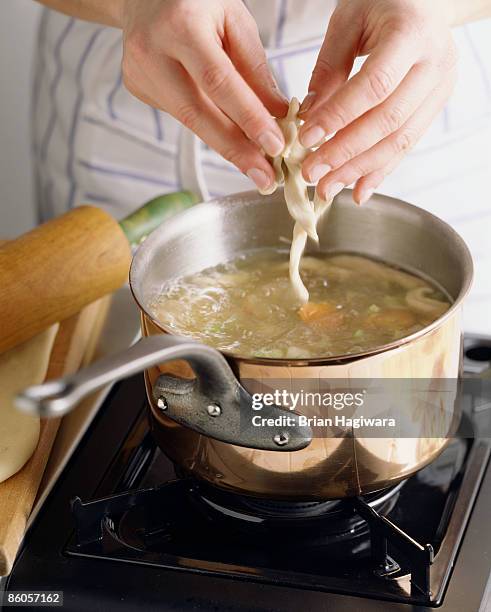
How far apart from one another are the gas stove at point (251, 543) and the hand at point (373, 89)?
346 mm

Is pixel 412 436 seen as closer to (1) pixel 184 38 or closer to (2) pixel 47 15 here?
(1) pixel 184 38

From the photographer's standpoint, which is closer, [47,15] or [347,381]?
[347,381]

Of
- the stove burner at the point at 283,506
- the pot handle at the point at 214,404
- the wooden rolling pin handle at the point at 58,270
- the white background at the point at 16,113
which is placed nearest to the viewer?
the pot handle at the point at 214,404

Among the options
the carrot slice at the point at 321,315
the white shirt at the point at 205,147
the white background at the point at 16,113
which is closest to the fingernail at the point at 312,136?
the carrot slice at the point at 321,315

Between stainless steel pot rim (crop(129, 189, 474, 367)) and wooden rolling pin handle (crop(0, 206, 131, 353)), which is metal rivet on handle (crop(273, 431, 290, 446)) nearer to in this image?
stainless steel pot rim (crop(129, 189, 474, 367))

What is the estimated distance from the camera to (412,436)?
895 mm

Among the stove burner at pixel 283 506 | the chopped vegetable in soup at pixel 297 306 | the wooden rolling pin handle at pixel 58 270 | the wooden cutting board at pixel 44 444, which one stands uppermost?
the chopped vegetable in soup at pixel 297 306

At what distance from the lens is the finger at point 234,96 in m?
0.96

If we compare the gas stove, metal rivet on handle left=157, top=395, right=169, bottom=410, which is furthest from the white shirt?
metal rivet on handle left=157, top=395, right=169, bottom=410

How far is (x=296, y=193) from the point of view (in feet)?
3.58

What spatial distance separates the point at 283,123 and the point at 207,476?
1.32 feet

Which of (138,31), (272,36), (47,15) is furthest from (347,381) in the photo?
(47,15)

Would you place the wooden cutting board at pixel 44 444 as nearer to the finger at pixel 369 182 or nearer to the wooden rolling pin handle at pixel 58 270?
the wooden rolling pin handle at pixel 58 270

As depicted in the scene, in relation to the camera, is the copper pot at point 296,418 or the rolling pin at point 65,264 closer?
the copper pot at point 296,418
